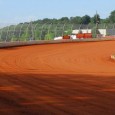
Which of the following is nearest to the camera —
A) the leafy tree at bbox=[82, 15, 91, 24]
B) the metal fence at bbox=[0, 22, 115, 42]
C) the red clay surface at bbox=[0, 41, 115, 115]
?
the red clay surface at bbox=[0, 41, 115, 115]

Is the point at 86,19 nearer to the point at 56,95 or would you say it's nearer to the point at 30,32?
the point at 30,32

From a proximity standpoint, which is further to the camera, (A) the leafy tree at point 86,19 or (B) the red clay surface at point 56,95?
(A) the leafy tree at point 86,19

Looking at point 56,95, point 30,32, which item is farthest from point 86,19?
point 56,95

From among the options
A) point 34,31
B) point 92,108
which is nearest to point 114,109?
point 92,108

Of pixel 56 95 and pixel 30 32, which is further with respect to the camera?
pixel 30 32

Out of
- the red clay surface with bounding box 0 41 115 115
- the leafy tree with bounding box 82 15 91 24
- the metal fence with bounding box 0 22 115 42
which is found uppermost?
the leafy tree with bounding box 82 15 91 24

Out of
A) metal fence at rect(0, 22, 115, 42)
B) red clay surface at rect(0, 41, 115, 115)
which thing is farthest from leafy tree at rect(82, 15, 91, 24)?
red clay surface at rect(0, 41, 115, 115)

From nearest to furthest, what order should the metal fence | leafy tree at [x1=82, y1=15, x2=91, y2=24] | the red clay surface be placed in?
1. the red clay surface
2. the metal fence
3. leafy tree at [x1=82, y1=15, x2=91, y2=24]

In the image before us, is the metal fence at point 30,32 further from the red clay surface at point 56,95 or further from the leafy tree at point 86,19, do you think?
the leafy tree at point 86,19

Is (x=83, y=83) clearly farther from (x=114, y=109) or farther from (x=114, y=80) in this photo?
(x=114, y=109)

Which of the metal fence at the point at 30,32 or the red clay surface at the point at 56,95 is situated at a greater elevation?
the metal fence at the point at 30,32

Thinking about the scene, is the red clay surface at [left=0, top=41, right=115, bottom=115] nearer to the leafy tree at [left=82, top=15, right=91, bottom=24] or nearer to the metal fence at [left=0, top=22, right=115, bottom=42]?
the metal fence at [left=0, top=22, right=115, bottom=42]

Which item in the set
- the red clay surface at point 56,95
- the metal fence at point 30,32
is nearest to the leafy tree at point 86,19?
the metal fence at point 30,32

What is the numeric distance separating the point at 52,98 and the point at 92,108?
1.61 meters
